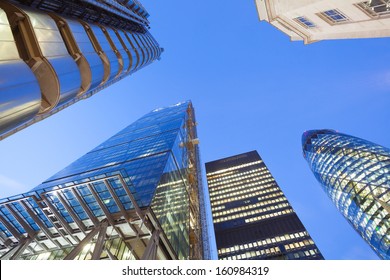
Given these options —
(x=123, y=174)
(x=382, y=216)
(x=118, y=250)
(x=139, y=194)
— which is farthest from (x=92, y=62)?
(x=382, y=216)

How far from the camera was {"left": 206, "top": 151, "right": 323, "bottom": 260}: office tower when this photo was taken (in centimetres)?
7905

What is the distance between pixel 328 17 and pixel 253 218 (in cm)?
8498

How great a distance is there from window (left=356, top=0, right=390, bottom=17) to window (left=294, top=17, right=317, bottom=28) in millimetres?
7122

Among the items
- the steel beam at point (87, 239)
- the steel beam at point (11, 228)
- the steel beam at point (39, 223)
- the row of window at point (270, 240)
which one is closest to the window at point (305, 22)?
the steel beam at point (87, 239)

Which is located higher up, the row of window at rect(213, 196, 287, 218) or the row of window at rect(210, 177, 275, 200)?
the row of window at rect(210, 177, 275, 200)

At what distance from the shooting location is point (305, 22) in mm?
24016

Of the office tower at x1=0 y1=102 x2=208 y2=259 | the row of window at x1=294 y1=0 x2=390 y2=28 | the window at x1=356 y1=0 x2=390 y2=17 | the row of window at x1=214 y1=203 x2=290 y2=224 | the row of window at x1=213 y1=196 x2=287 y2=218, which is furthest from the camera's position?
the row of window at x1=213 y1=196 x2=287 y2=218

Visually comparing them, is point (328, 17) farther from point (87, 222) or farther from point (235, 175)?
point (235, 175)

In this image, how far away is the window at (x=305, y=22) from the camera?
2338 centimetres

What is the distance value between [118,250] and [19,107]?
13.7 metres

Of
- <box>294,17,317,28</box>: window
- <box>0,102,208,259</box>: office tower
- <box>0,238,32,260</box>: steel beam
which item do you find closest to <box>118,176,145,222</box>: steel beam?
<box>0,102,208,259</box>: office tower

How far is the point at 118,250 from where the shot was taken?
17.7 m

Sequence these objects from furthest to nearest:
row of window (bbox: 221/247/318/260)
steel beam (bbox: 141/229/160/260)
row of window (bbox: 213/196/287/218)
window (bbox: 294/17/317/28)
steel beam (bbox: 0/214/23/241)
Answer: row of window (bbox: 213/196/287/218) < row of window (bbox: 221/247/318/260) < window (bbox: 294/17/317/28) < steel beam (bbox: 0/214/23/241) < steel beam (bbox: 141/229/160/260)

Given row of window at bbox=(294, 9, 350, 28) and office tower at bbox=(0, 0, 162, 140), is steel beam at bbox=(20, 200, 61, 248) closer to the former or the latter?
office tower at bbox=(0, 0, 162, 140)
